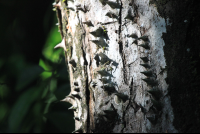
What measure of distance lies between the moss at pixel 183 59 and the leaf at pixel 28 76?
90 cm

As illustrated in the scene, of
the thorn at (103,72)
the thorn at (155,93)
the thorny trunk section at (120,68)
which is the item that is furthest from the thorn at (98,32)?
the thorn at (155,93)

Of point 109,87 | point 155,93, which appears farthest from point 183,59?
point 109,87

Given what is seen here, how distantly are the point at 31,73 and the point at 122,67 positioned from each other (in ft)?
2.58

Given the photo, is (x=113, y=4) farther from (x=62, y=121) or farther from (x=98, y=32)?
(x=62, y=121)

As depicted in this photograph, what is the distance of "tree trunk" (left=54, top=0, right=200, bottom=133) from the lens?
1.69 ft

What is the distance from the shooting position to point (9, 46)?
49.6 inches

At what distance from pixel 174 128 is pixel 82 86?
333 mm

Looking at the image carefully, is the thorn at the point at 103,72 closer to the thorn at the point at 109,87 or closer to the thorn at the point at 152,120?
the thorn at the point at 109,87

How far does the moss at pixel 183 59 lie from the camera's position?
1.55 feet

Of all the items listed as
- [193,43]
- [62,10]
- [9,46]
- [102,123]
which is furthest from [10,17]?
[193,43]

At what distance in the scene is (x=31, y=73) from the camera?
116cm

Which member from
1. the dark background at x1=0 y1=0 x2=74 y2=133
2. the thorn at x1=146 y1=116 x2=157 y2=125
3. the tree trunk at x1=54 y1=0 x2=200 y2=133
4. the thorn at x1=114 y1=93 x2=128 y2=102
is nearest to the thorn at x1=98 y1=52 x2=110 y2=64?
the tree trunk at x1=54 y1=0 x2=200 y2=133

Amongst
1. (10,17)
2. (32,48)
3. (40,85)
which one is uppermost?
(10,17)

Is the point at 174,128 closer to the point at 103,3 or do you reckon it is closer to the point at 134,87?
the point at 134,87
